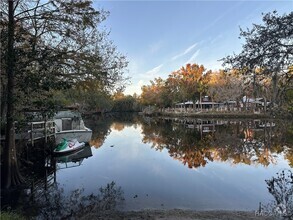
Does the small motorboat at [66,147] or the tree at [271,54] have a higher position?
the tree at [271,54]

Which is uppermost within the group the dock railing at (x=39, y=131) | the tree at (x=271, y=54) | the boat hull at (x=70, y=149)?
the tree at (x=271, y=54)

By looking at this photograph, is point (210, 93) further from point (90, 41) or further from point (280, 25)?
point (280, 25)

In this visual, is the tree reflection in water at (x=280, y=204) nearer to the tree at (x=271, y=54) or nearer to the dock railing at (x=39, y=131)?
the tree at (x=271, y=54)

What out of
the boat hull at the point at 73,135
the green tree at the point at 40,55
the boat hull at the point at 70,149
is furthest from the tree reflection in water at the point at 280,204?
the boat hull at the point at 73,135

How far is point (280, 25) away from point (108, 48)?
8.69m

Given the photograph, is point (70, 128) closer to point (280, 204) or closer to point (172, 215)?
point (172, 215)

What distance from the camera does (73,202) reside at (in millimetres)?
9359

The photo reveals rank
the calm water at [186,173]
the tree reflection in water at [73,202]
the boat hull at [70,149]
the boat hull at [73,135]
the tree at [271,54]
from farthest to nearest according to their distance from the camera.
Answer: the boat hull at [73,135] → the boat hull at [70,149] → the calm water at [186,173] → the tree reflection in water at [73,202] → the tree at [271,54]

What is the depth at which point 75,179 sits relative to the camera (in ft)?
42.5

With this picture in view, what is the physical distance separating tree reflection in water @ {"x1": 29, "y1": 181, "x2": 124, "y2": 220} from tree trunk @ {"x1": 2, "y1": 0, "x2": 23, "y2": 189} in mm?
1306

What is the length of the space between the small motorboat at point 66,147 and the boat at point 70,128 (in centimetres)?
77

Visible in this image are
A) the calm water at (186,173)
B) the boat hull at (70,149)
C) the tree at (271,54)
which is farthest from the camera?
the boat hull at (70,149)

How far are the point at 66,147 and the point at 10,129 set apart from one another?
800cm

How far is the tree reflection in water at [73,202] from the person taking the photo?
322 inches
